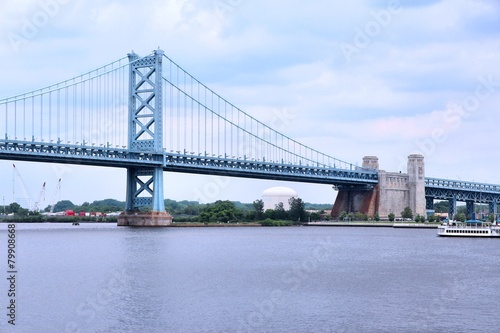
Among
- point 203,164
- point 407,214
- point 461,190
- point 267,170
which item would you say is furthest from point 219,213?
point 461,190

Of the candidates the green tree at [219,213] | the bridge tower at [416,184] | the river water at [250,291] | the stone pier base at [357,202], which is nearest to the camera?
the river water at [250,291]

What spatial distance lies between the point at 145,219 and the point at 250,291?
5159 centimetres

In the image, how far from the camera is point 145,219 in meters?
78.2

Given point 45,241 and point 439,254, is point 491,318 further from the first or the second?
point 45,241

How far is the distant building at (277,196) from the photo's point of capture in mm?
127688

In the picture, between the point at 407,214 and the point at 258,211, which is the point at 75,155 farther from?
the point at 407,214

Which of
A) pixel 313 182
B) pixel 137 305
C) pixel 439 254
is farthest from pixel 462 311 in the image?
pixel 313 182

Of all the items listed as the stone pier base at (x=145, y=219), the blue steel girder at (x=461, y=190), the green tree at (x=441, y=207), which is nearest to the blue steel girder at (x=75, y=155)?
the stone pier base at (x=145, y=219)

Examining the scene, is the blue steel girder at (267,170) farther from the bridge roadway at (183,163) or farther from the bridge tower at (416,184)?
the bridge tower at (416,184)

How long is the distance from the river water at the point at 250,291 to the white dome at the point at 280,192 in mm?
82476

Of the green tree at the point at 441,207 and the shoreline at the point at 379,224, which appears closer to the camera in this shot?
the shoreline at the point at 379,224

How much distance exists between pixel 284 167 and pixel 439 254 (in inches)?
1876

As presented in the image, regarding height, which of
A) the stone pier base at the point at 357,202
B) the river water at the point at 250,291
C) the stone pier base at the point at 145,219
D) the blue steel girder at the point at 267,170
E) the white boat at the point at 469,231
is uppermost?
the blue steel girder at the point at 267,170

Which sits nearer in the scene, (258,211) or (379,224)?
(379,224)
